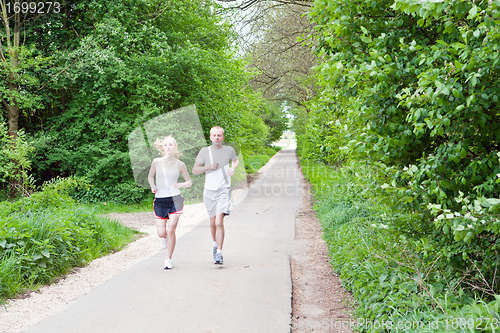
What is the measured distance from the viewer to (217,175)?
6.11 metres

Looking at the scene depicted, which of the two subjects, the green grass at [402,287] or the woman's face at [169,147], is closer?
the green grass at [402,287]

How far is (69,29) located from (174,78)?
3.98m

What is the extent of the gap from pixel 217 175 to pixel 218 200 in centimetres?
38

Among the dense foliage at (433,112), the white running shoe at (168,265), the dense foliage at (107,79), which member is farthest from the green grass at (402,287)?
the dense foliage at (107,79)

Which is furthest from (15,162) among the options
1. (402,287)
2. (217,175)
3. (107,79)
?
(402,287)

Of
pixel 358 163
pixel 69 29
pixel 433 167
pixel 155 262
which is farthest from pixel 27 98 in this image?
pixel 433 167

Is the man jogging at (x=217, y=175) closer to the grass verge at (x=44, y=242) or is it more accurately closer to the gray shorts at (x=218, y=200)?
the gray shorts at (x=218, y=200)

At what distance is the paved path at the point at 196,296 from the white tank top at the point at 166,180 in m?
1.15

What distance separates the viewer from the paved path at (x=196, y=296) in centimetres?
405

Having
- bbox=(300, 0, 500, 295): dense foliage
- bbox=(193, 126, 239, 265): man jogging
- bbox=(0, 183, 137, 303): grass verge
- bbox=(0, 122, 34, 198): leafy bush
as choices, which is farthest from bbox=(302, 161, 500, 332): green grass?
bbox=(0, 122, 34, 198): leafy bush

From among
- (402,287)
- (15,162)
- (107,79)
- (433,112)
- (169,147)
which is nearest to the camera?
(433,112)

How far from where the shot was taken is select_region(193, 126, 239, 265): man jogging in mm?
6016

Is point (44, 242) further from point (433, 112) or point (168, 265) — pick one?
point (433, 112)

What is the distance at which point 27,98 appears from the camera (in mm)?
11961
